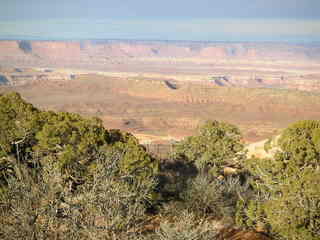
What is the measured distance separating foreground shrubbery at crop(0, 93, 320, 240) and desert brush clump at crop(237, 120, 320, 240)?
0.11ft

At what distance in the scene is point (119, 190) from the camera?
31.7ft

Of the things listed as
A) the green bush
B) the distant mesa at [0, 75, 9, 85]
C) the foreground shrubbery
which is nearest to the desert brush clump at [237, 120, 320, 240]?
the foreground shrubbery

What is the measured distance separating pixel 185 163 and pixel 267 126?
46.8 m

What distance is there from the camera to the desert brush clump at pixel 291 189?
38.2 feet

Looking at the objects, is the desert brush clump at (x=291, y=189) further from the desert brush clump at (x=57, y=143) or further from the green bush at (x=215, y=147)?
the green bush at (x=215, y=147)

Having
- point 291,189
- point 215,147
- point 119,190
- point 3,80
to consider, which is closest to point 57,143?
point 119,190

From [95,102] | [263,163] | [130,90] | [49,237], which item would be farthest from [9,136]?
[130,90]

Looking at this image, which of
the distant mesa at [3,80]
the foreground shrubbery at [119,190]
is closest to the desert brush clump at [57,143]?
the foreground shrubbery at [119,190]

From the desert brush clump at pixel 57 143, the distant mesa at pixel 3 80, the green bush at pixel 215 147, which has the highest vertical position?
the desert brush clump at pixel 57 143

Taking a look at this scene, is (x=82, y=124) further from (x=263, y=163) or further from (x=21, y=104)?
(x=263, y=163)

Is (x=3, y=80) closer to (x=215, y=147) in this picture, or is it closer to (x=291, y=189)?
(x=215, y=147)

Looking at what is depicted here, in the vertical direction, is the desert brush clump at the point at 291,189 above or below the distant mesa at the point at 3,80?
above

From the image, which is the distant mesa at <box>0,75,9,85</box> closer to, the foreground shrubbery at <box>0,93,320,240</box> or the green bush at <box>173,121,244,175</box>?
the green bush at <box>173,121,244,175</box>

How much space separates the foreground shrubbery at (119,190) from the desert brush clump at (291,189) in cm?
3
